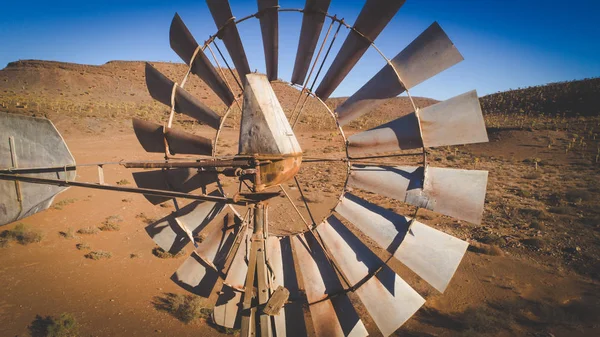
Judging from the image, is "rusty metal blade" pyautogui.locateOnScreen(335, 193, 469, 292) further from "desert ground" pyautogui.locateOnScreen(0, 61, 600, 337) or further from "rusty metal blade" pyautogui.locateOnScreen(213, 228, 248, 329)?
"desert ground" pyautogui.locateOnScreen(0, 61, 600, 337)

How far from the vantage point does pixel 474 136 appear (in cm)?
312

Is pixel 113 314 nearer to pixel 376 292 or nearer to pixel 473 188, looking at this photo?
pixel 376 292

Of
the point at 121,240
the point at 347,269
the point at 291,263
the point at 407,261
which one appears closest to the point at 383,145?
the point at 407,261

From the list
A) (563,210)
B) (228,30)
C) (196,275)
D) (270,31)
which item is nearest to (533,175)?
(563,210)

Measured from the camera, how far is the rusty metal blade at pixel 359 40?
3327mm

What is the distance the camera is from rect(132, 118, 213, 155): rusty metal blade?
346 centimetres

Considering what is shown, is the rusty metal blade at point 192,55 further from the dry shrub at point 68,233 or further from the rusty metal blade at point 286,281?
the dry shrub at point 68,233

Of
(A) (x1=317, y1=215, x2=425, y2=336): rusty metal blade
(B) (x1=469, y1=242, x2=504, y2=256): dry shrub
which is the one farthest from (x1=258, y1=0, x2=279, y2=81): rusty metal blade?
(B) (x1=469, y1=242, x2=504, y2=256): dry shrub

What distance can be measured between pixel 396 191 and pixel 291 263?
179cm

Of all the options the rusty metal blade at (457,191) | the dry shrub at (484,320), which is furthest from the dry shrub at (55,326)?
the dry shrub at (484,320)

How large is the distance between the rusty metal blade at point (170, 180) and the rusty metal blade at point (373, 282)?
1.80 meters

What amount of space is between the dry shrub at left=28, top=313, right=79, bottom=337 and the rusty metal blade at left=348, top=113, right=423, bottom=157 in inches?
230

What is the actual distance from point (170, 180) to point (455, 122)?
3533mm

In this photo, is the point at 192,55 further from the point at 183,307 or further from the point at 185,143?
the point at 183,307
